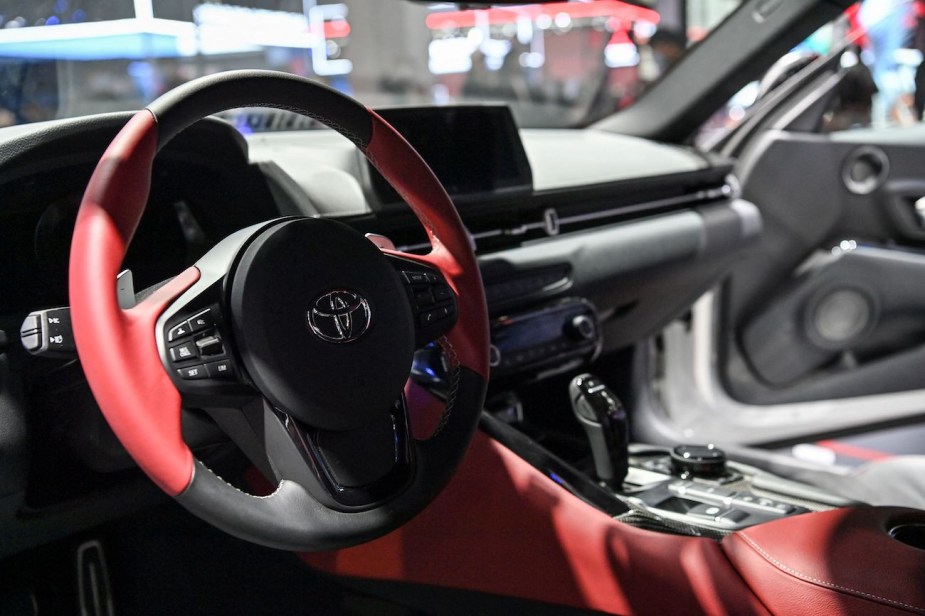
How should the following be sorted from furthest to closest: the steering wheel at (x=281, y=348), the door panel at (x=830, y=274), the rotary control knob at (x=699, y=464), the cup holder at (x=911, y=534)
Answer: the door panel at (x=830, y=274) < the rotary control knob at (x=699, y=464) < the cup holder at (x=911, y=534) < the steering wheel at (x=281, y=348)

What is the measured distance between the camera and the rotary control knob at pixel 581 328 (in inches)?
71.2

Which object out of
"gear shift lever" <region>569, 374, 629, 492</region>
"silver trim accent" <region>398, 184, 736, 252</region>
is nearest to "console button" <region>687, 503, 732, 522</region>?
"gear shift lever" <region>569, 374, 629, 492</region>

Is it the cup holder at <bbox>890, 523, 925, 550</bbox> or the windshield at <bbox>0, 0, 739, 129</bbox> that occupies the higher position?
the windshield at <bbox>0, 0, 739, 129</bbox>

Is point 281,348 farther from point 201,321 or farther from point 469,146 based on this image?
point 469,146

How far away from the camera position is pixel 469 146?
5.60 ft

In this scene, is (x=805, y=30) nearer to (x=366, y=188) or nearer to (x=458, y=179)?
(x=458, y=179)

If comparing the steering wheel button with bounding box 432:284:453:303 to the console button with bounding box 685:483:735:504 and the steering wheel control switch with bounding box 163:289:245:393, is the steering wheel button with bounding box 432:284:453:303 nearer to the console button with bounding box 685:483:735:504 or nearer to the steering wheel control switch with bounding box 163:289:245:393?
the steering wheel control switch with bounding box 163:289:245:393

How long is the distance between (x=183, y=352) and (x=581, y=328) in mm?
1098

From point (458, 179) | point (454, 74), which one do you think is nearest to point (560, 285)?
point (458, 179)

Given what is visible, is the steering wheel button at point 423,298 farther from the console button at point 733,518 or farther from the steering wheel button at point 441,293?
the console button at point 733,518

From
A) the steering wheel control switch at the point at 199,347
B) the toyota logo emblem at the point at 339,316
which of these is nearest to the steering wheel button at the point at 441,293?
the toyota logo emblem at the point at 339,316

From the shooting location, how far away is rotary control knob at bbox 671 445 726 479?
1.77m

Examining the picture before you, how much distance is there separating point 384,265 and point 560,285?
2.88ft

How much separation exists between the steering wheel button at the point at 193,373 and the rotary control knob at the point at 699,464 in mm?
1163
